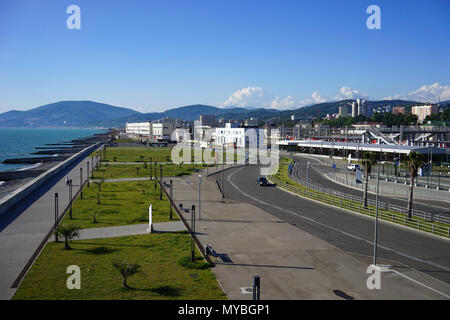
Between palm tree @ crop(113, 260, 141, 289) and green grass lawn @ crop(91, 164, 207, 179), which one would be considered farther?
green grass lawn @ crop(91, 164, 207, 179)

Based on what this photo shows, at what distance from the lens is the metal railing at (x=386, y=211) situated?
1001 inches

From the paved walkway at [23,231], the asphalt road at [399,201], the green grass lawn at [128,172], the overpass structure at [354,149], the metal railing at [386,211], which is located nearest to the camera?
the paved walkway at [23,231]

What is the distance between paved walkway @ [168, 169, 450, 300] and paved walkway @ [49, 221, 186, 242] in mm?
2032

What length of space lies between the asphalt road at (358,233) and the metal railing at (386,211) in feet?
2.57

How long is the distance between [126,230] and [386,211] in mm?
22508

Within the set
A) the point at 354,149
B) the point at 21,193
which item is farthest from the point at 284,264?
the point at 354,149

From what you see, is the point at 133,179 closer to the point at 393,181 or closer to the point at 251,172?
the point at 251,172

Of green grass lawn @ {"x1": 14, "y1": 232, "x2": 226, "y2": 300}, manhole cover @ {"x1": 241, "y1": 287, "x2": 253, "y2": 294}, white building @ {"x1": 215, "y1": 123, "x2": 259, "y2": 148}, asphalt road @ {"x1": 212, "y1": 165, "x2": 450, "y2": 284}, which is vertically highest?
white building @ {"x1": 215, "y1": 123, "x2": 259, "y2": 148}

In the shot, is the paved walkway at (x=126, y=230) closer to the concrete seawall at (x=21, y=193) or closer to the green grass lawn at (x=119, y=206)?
the green grass lawn at (x=119, y=206)

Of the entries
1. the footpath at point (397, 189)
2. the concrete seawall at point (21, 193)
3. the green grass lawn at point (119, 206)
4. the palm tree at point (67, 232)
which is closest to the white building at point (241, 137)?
the footpath at point (397, 189)

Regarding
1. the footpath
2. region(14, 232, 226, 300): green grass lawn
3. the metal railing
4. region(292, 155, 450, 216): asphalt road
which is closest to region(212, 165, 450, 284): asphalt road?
the metal railing

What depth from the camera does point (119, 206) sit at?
108ft

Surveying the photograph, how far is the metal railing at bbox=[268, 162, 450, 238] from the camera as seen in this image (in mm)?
25417

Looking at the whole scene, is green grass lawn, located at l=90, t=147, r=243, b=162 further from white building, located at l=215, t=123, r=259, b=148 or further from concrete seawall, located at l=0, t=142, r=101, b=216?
concrete seawall, located at l=0, t=142, r=101, b=216
